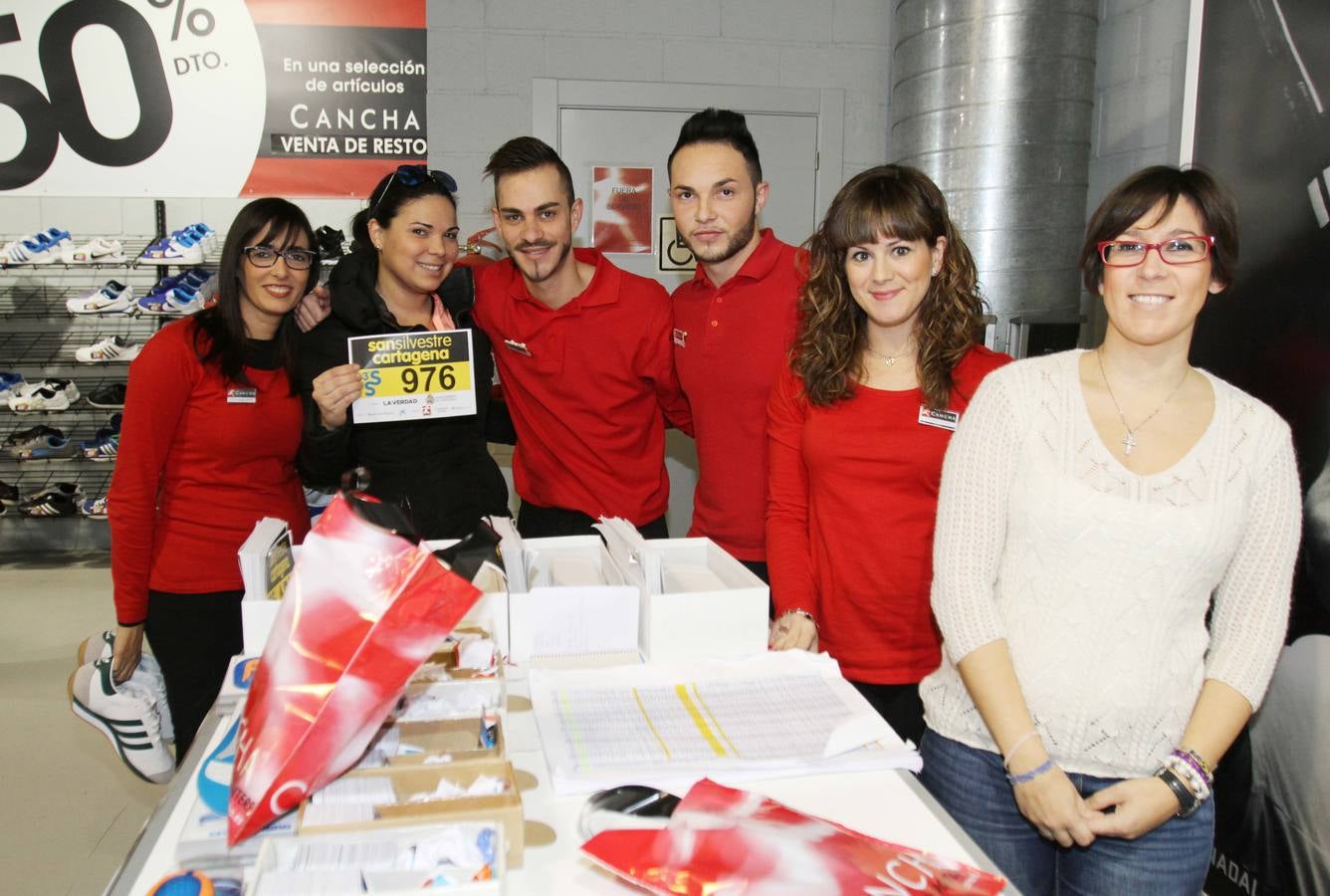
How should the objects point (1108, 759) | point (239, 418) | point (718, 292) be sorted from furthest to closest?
point (718, 292) → point (239, 418) → point (1108, 759)

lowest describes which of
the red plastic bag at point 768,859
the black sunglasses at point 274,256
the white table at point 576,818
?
the white table at point 576,818

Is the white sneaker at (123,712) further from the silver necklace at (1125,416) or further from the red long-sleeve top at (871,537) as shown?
the silver necklace at (1125,416)

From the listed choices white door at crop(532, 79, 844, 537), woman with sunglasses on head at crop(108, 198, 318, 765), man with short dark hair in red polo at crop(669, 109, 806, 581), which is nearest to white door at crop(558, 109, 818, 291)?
white door at crop(532, 79, 844, 537)

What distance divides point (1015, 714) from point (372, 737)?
35.4 inches

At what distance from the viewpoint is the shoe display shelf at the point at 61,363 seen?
516 cm

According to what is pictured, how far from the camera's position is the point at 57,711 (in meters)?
3.79

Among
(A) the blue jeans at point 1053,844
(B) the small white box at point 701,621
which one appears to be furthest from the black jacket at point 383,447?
(A) the blue jeans at point 1053,844

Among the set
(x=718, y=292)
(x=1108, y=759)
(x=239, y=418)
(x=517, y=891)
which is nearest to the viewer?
(x=517, y=891)

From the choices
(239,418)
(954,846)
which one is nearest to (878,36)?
(239,418)

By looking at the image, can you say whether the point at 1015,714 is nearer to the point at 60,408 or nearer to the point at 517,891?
the point at 517,891

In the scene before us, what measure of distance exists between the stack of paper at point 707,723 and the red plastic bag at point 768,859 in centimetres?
14

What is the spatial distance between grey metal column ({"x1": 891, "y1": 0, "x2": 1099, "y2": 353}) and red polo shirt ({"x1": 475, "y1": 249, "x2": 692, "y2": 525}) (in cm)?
169

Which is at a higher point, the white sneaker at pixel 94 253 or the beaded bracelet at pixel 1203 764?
the white sneaker at pixel 94 253

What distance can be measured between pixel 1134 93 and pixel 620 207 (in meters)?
2.27
